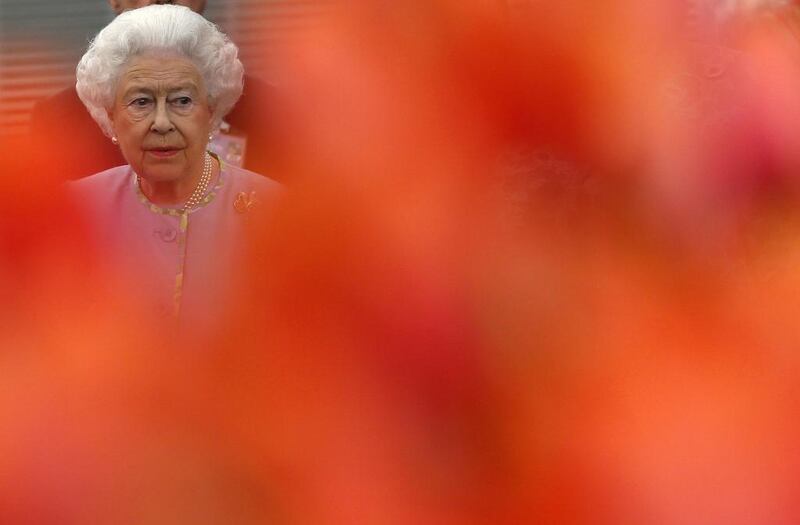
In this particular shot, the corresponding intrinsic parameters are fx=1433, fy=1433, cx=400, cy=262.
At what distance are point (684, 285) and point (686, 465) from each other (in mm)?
138

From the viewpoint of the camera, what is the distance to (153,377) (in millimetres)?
1212

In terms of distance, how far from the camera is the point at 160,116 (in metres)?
2.00

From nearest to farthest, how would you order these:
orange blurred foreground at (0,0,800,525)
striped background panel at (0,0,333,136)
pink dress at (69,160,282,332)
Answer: orange blurred foreground at (0,0,800,525) → pink dress at (69,160,282,332) → striped background panel at (0,0,333,136)

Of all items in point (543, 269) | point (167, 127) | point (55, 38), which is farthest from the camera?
point (55, 38)

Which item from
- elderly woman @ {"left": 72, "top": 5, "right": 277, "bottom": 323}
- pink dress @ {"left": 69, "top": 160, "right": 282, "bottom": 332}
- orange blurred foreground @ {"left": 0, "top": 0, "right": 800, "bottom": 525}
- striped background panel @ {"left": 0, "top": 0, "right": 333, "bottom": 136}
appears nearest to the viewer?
orange blurred foreground @ {"left": 0, "top": 0, "right": 800, "bottom": 525}

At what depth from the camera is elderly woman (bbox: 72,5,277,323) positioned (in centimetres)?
196

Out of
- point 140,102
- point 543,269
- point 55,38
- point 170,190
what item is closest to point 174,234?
point 170,190

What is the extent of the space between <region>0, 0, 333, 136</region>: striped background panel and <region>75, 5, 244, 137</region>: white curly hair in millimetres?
62

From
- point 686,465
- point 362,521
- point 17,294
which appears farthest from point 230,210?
point 686,465

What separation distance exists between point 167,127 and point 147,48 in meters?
0.12

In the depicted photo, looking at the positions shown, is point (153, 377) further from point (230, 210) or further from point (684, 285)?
point (230, 210)

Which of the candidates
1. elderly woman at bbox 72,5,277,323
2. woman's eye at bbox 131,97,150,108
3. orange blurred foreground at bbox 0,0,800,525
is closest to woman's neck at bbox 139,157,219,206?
elderly woman at bbox 72,5,277,323

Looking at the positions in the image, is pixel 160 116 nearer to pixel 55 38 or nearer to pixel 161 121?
pixel 161 121

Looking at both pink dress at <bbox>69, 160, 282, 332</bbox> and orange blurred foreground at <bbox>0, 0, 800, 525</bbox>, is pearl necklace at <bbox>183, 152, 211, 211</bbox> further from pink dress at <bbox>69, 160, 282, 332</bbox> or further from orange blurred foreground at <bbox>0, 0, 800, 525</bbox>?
orange blurred foreground at <bbox>0, 0, 800, 525</bbox>
